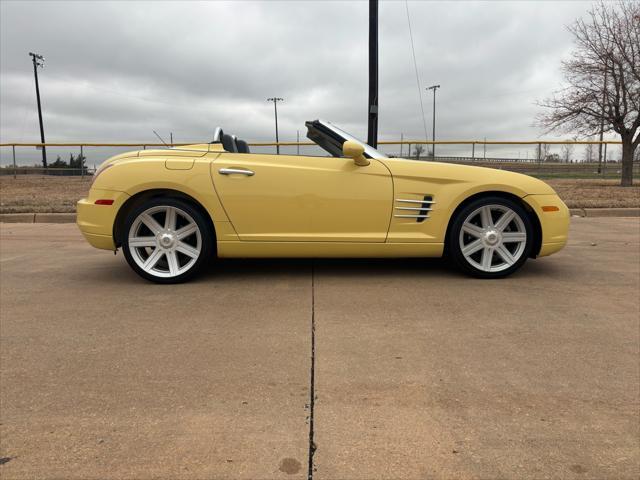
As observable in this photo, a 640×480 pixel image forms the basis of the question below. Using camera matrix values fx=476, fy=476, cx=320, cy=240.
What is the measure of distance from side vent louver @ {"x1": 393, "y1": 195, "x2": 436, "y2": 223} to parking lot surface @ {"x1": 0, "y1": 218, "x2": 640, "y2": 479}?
0.56 meters

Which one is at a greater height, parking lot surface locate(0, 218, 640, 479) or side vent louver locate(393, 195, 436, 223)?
side vent louver locate(393, 195, 436, 223)

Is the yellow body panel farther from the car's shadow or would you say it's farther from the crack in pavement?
the crack in pavement

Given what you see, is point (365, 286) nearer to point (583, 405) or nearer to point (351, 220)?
point (351, 220)

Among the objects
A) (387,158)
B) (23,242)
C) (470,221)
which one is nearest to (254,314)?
(387,158)

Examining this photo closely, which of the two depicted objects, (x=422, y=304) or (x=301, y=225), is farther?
(x=301, y=225)

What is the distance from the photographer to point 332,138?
14.6ft

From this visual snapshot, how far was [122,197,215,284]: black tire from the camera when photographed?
3.90m

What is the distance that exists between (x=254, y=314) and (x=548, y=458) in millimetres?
1993

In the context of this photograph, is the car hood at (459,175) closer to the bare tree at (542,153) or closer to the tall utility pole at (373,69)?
the tall utility pole at (373,69)

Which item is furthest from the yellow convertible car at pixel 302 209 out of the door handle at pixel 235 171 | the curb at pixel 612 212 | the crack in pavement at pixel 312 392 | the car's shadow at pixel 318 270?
the curb at pixel 612 212

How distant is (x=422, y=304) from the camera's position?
11.2ft

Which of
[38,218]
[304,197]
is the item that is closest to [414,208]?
[304,197]

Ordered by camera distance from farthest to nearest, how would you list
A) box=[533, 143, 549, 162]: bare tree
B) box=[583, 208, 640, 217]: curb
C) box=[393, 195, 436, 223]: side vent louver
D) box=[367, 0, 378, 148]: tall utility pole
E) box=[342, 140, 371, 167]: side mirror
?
box=[533, 143, 549, 162]: bare tree, box=[367, 0, 378, 148]: tall utility pole, box=[583, 208, 640, 217]: curb, box=[393, 195, 436, 223]: side vent louver, box=[342, 140, 371, 167]: side mirror

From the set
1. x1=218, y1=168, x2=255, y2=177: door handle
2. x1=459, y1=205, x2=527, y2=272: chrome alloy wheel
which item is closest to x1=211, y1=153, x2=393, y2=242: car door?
x1=218, y1=168, x2=255, y2=177: door handle
